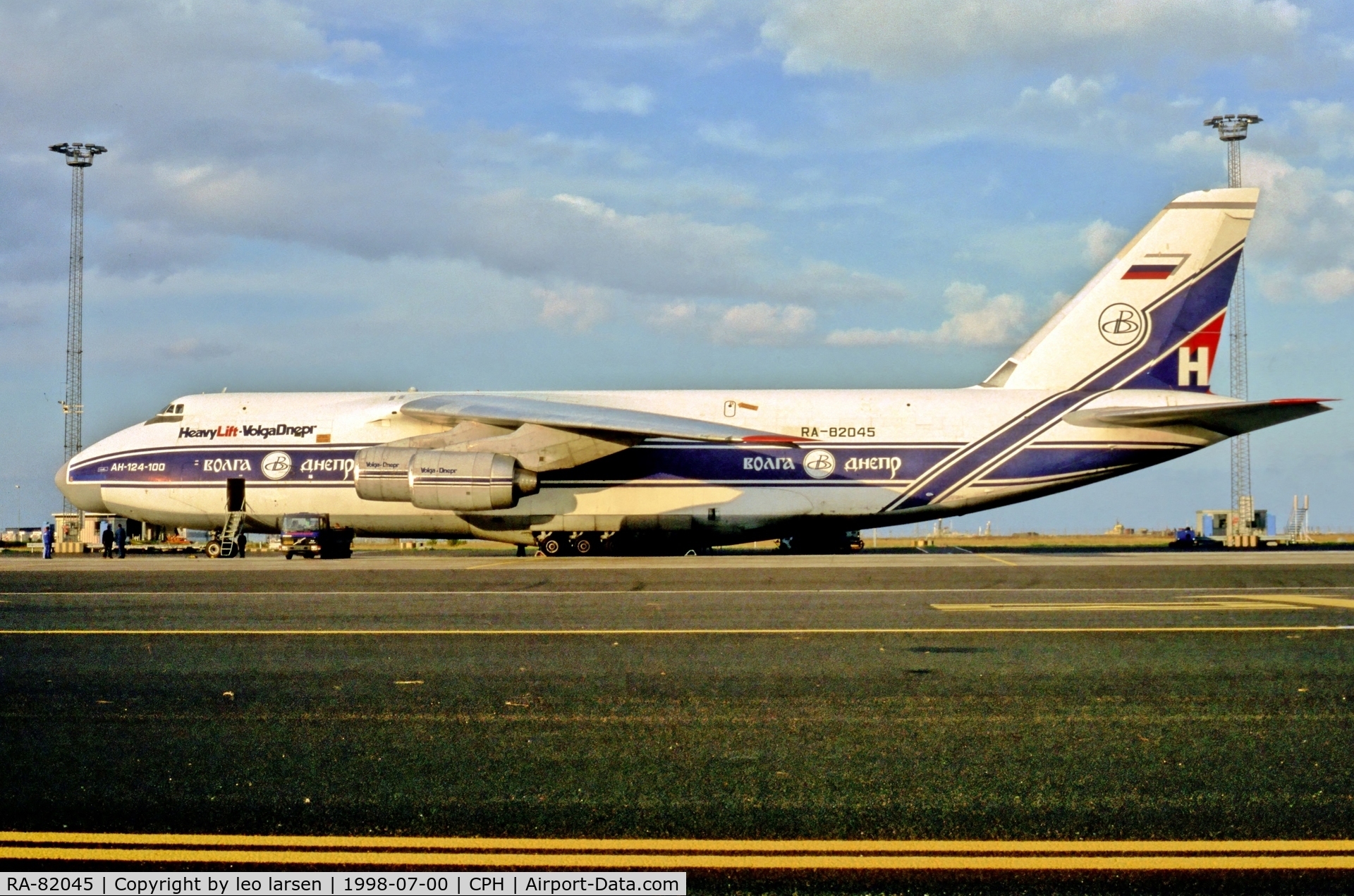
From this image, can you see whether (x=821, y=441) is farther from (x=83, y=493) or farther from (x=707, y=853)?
(x=707, y=853)

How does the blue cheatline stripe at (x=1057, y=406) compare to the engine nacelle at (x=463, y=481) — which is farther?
the blue cheatline stripe at (x=1057, y=406)

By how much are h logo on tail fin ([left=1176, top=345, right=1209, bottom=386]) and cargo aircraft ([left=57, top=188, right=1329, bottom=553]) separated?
4 cm

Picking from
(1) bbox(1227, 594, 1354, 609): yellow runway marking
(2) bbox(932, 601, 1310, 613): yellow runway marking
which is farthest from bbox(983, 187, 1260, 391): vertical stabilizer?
(2) bbox(932, 601, 1310, 613): yellow runway marking

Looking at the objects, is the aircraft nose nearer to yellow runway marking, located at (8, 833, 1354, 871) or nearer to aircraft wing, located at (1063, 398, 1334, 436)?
aircraft wing, located at (1063, 398, 1334, 436)

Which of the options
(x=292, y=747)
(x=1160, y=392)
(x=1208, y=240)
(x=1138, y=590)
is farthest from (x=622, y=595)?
(x=1208, y=240)

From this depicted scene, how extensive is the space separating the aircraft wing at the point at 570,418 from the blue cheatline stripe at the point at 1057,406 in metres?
3.30

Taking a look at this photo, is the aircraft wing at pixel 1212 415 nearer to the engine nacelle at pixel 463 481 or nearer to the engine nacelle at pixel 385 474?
the engine nacelle at pixel 463 481

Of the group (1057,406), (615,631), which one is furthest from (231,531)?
(615,631)

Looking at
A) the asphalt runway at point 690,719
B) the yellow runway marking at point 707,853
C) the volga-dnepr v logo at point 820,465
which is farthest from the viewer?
the volga-dnepr v logo at point 820,465

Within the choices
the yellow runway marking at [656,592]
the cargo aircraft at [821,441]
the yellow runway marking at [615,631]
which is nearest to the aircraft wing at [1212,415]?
the cargo aircraft at [821,441]

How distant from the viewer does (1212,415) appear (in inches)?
990

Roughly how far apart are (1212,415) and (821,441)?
856 centimetres

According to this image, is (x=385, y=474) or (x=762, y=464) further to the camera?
(x=762, y=464)

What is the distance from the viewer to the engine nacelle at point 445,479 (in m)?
25.2
